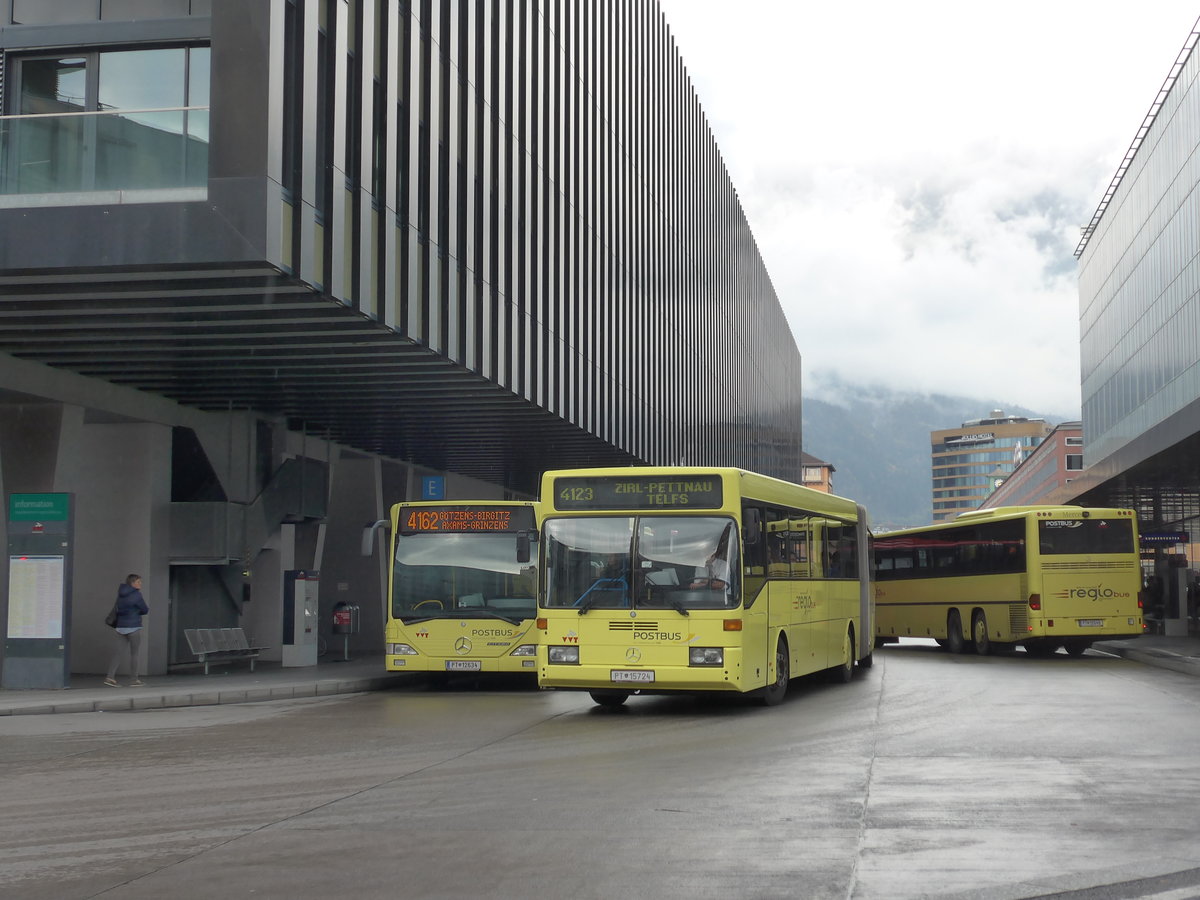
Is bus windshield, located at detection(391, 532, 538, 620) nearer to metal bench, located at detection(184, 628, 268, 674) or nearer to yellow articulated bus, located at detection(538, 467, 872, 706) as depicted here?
yellow articulated bus, located at detection(538, 467, 872, 706)

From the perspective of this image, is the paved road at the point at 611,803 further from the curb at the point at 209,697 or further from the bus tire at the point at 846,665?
the bus tire at the point at 846,665

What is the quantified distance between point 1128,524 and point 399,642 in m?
14.5

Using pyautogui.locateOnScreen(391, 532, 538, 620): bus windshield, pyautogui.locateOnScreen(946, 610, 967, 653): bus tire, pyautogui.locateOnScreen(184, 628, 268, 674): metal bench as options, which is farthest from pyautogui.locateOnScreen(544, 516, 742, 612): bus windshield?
pyautogui.locateOnScreen(946, 610, 967, 653): bus tire

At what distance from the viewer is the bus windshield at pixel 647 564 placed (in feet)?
51.6

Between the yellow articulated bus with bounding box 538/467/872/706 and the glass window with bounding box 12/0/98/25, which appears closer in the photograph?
the yellow articulated bus with bounding box 538/467/872/706

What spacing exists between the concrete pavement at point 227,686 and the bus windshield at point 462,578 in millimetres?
1920

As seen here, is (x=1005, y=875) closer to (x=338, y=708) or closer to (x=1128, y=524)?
(x=338, y=708)

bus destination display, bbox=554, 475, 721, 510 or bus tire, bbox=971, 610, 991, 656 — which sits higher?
bus destination display, bbox=554, 475, 721, 510

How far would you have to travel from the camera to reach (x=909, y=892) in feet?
22.1

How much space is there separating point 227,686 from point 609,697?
6502 millimetres

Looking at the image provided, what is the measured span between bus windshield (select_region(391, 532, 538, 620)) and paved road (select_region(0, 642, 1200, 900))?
3.58 meters

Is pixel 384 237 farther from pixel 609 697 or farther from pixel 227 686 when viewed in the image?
pixel 609 697

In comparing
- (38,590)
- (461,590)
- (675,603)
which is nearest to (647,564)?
(675,603)

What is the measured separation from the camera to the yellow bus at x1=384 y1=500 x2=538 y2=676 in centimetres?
2019
